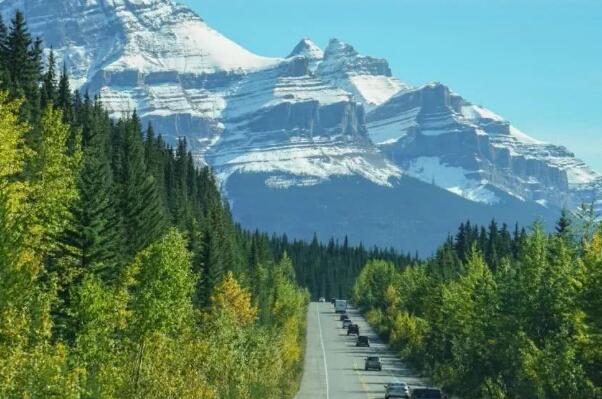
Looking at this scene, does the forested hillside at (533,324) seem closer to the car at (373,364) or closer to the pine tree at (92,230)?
the car at (373,364)

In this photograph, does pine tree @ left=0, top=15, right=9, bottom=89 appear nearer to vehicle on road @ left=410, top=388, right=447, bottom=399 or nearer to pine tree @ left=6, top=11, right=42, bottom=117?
pine tree @ left=6, top=11, right=42, bottom=117

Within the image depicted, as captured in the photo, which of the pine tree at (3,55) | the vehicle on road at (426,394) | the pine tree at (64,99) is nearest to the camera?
the vehicle on road at (426,394)

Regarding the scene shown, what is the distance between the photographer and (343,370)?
110812 mm

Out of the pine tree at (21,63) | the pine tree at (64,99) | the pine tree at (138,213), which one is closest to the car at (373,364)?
the pine tree at (138,213)

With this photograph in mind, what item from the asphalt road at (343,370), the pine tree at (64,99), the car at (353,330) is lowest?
the car at (353,330)

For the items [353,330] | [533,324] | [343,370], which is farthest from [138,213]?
[353,330]

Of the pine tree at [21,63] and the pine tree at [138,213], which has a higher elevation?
the pine tree at [21,63]

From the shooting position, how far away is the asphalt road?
284ft

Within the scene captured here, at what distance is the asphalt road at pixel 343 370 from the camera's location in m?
86.6

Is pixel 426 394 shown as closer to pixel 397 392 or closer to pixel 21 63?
pixel 397 392

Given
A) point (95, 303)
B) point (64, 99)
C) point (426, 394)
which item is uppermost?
point (64, 99)

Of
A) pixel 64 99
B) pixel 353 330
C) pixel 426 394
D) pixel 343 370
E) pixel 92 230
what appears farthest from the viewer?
pixel 353 330

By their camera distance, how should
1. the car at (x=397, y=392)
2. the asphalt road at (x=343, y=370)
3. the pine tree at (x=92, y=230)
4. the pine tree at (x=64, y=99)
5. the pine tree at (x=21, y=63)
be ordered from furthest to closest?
1. the pine tree at (x=64, y=99)
2. the pine tree at (x=21, y=63)
3. the asphalt road at (x=343, y=370)
4. the car at (x=397, y=392)
5. the pine tree at (x=92, y=230)

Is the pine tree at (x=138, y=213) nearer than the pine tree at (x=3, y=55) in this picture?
Yes
